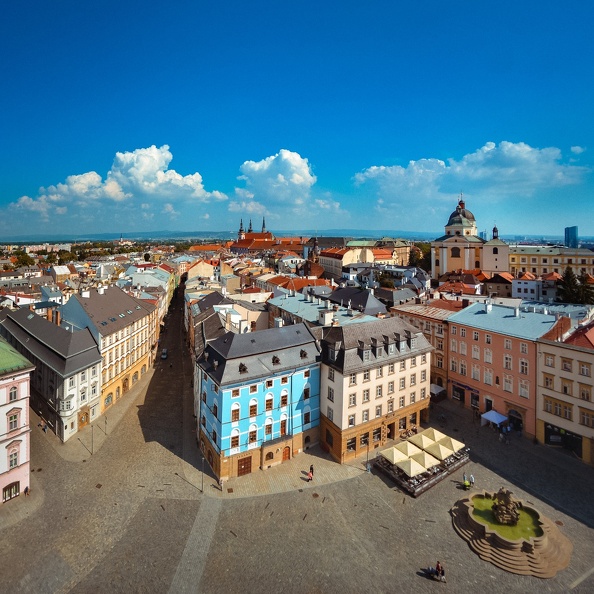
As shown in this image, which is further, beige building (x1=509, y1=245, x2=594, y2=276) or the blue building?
beige building (x1=509, y1=245, x2=594, y2=276)

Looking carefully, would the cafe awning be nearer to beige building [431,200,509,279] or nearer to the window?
the window

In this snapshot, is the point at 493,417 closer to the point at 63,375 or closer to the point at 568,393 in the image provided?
the point at 568,393

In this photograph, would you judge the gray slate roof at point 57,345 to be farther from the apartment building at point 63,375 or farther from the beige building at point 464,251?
the beige building at point 464,251

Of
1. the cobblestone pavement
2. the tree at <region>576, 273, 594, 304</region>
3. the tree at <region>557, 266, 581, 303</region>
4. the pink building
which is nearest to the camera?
the cobblestone pavement

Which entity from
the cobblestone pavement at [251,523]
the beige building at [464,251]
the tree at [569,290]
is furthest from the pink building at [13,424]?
the beige building at [464,251]

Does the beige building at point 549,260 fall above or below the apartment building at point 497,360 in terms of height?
above

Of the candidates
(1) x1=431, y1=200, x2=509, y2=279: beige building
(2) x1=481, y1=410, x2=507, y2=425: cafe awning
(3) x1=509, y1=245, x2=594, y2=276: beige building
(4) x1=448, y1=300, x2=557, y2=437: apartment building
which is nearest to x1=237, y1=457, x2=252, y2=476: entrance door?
(2) x1=481, y1=410, x2=507, y2=425: cafe awning

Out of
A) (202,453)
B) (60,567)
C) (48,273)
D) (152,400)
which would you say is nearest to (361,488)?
(202,453)

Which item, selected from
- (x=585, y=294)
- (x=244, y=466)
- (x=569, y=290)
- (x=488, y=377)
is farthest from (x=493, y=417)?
(x=569, y=290)
